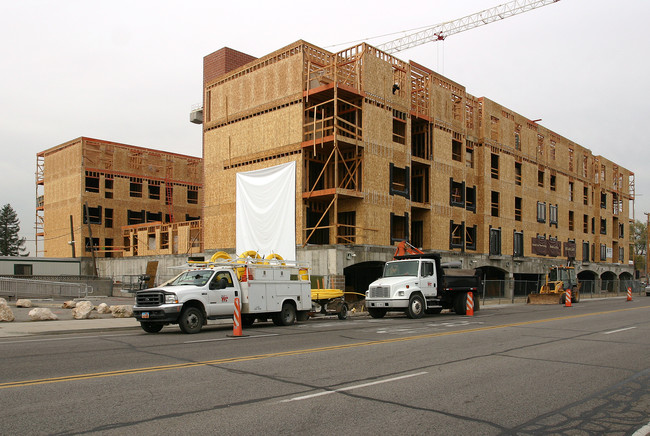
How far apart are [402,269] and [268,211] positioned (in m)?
14.7

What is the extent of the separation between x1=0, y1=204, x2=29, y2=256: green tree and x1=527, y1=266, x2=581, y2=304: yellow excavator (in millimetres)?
91772

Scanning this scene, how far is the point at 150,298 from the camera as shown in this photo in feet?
54.2

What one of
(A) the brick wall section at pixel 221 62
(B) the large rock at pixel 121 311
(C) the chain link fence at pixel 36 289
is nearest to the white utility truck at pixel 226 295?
(B) the large rock at pixel 121 311

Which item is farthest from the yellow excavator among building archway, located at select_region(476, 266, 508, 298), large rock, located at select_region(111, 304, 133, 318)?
large rock, located at select_region(111, 304, 133, 318)

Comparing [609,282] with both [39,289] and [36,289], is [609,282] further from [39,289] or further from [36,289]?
[36,289]

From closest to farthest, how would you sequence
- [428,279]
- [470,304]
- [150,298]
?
[150,298] < [428,279] < [470,304]

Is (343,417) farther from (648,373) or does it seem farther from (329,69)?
(329,69)

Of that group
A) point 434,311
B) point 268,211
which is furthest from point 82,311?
point 268,211

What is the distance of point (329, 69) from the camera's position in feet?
117

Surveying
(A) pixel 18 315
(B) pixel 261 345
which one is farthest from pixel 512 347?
(A) pixel 18 315

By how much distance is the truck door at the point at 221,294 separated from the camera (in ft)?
57.0

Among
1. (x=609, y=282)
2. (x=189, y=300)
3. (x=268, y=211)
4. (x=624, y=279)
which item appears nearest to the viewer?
(x=189, y=300)

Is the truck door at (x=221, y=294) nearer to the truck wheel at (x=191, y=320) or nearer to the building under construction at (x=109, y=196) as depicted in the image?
the truck wheel at (x=191, y=320)

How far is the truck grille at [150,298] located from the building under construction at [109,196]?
3640 centimetres
